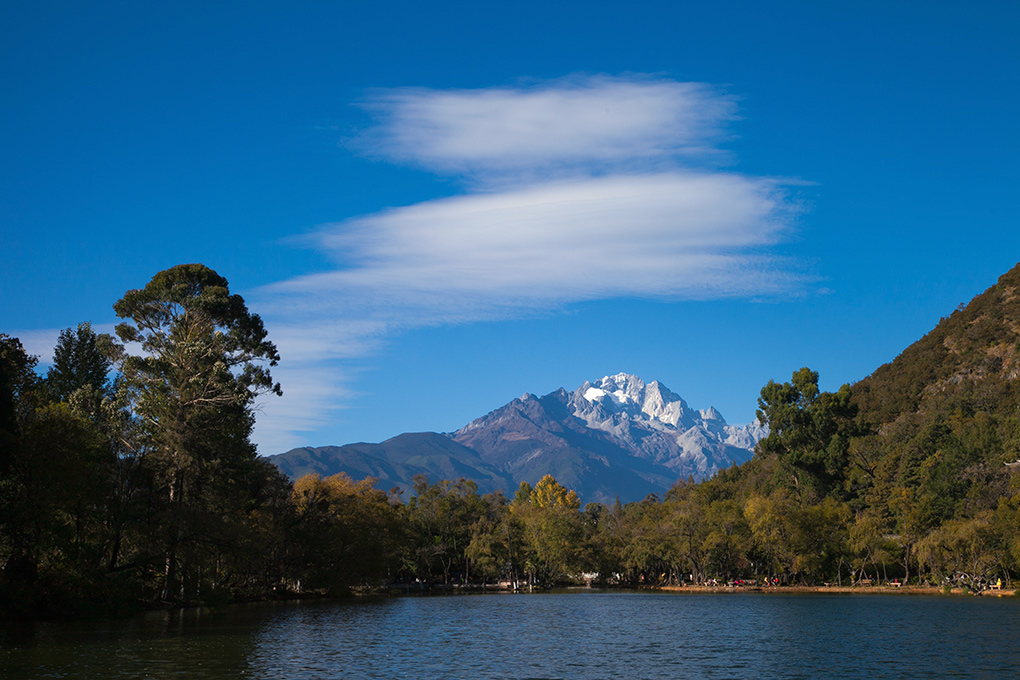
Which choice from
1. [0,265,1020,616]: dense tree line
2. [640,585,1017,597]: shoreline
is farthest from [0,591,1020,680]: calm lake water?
[640,585,1017,597]: shoreline

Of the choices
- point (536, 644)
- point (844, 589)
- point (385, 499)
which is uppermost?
point (385, 499)

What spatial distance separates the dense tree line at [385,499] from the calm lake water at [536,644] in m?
5.01

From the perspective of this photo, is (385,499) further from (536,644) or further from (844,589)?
(536,644)

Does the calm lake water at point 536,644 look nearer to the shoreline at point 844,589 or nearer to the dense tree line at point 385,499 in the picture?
the dense tree line at point 385,499

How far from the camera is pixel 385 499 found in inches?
4031

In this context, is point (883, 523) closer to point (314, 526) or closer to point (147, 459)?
point (314, 526)

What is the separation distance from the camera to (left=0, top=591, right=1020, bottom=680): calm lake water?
3088cm

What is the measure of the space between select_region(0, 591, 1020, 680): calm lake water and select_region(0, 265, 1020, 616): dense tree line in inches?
197

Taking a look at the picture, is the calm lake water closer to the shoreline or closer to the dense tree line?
the dense tree line

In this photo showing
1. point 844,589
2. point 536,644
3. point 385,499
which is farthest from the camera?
point 385,499

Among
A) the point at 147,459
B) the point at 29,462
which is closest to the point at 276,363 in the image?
the point at 147,459

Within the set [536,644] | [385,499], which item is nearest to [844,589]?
[385,499]

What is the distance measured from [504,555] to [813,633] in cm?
7201

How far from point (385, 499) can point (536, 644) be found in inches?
2482
